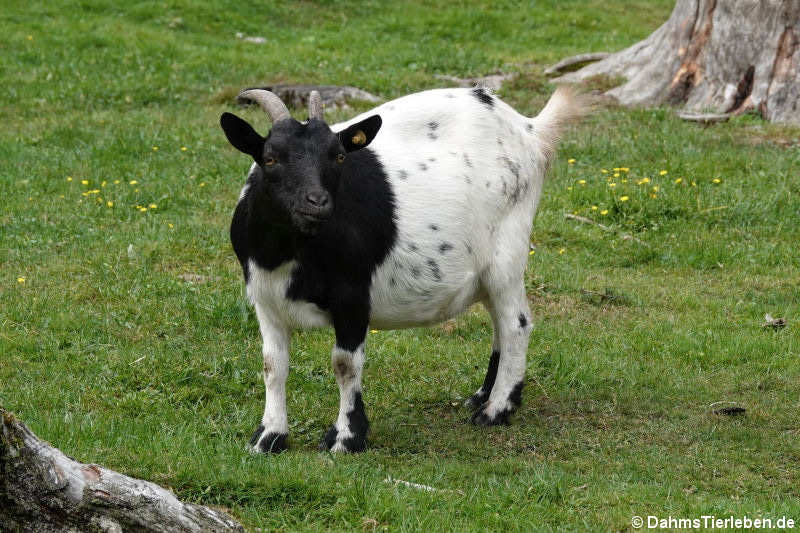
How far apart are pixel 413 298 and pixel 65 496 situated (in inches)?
115

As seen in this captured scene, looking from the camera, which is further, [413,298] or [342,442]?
[413,298]

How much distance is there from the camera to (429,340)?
28.2 feet

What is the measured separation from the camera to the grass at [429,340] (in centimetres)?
576

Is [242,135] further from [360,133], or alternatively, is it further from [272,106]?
[360,133]

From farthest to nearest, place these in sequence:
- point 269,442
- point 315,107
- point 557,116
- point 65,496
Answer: point 557,116
point 269,442
point 315,107
point 65,496

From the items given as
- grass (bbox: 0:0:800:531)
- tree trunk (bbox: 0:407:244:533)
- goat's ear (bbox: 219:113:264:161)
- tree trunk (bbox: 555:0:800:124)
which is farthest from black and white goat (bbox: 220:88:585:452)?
tree trunk (bbox: 555:0:800:124)

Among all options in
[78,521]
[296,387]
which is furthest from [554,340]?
[78,521]

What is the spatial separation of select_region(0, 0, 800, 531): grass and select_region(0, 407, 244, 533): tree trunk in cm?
92

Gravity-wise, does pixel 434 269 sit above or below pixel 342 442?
above

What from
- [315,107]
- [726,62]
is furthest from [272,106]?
[726,62]

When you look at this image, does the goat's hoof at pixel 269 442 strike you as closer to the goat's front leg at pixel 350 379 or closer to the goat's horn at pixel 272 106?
the goat's front leg at pixel 350 379

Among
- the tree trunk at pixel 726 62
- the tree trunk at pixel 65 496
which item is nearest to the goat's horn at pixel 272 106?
the tree trunk at pixel 65 496

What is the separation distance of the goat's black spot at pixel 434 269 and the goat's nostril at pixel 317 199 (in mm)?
1100

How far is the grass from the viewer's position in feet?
18.9
